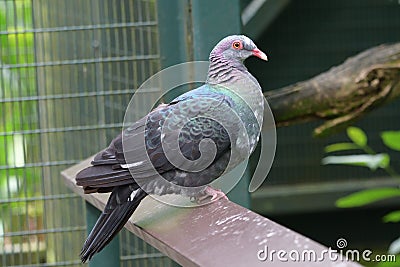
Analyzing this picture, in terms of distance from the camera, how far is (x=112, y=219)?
1.55 meters

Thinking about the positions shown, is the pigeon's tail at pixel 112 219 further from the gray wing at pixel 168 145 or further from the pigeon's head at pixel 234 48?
the pigeon's head at pixel 234 48

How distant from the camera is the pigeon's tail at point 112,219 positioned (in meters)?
1.53

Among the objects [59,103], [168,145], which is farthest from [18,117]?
[168,145]

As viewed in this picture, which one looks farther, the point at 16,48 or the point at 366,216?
the point at 366,216

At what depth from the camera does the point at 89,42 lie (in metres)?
2.58

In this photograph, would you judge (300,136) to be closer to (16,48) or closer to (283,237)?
(16,48)

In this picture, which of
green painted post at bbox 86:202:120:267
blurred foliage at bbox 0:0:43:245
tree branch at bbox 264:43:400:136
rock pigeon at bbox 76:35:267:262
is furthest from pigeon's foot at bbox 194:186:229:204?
blurred foliage at bbox 0:0:43:245

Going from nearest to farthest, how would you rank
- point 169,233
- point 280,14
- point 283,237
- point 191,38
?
point 283,237, point 169,233, point 191,38, point 280,14

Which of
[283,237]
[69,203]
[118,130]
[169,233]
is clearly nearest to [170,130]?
[169,233]

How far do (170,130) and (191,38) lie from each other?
0.65 metres

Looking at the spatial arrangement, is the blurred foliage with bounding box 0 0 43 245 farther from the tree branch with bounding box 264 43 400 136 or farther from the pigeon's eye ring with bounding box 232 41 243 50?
the pigeon's eye ring with bounding box 232 41 243 50

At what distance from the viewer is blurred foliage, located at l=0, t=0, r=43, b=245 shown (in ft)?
8.68

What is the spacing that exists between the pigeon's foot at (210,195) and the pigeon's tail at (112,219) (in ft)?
0.38

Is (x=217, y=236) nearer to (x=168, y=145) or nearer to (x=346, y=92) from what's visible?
(x=168, y=145)
